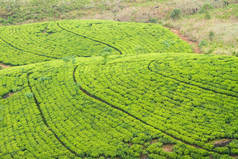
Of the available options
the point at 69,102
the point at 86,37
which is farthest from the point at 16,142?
the point at 86,37

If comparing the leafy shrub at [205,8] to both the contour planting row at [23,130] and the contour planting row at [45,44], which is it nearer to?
the contour planting row at [45,44]

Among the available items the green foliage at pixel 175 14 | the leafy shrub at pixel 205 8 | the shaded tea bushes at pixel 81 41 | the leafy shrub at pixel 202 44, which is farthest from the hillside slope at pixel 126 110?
the leafy shrub at pixel 205 8

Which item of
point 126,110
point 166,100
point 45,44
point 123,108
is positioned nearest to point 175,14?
point 45,44

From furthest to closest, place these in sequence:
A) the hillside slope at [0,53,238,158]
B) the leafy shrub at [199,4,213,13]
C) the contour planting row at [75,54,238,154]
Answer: the leafy shrub at [199,4,213,13] < the contour planting row at [75,54,238,154] < the hillside slope at [0,53,238,158]

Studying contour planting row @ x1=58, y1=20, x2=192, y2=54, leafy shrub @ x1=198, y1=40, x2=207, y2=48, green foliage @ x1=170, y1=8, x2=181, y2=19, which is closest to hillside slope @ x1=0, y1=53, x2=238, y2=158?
contour planting row @ x1=58, y1=20, x2=192, y2=54

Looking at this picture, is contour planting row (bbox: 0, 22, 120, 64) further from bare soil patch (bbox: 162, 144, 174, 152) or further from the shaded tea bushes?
bare soil patch (bbox: 162, 144, 174, 152)

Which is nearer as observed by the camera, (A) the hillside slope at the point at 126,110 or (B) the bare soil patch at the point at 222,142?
(B) the bare soil patch at the point at 222,142

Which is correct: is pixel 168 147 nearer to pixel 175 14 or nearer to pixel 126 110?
pixel 126 110
